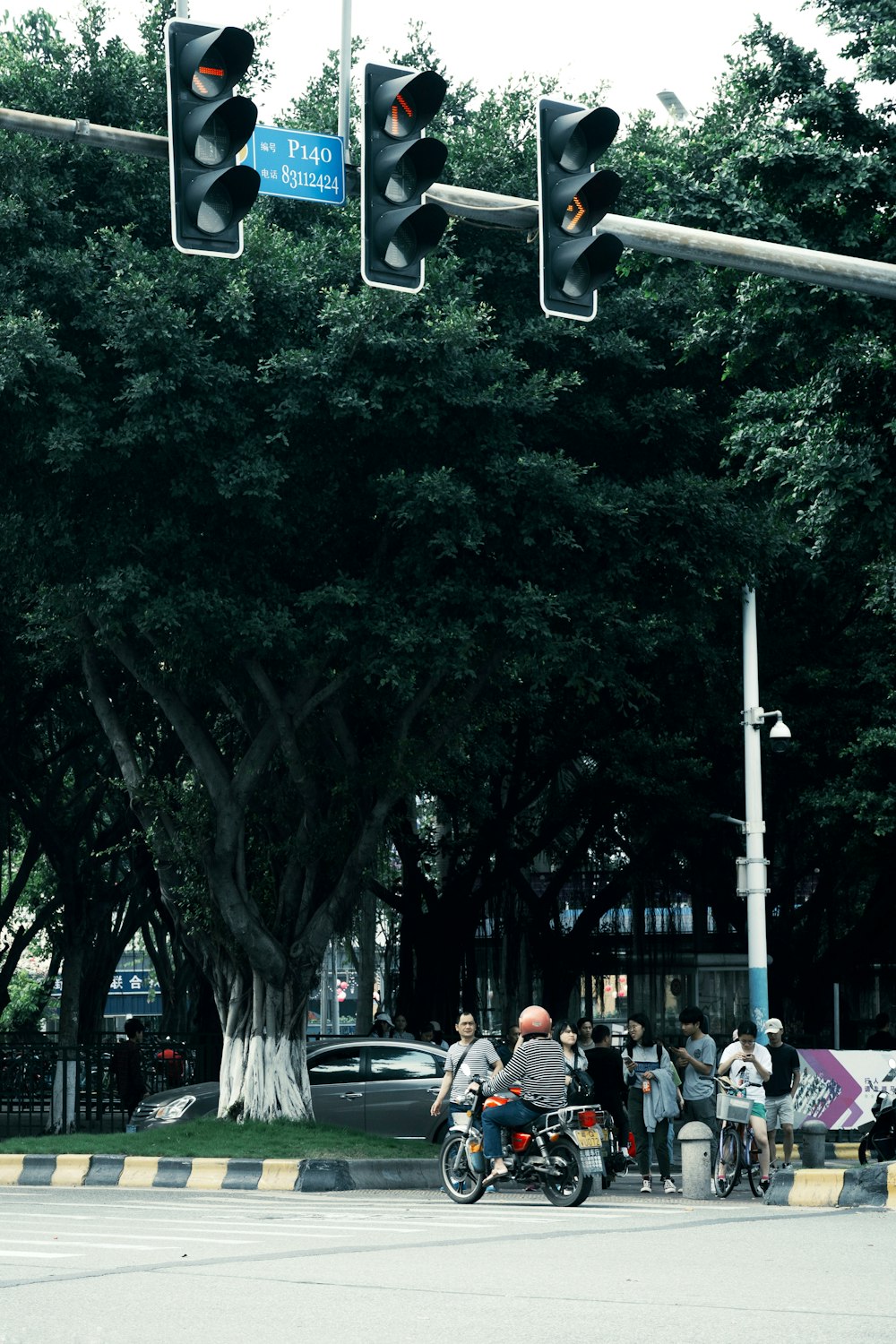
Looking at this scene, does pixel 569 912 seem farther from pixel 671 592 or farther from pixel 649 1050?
pixel 649 1050

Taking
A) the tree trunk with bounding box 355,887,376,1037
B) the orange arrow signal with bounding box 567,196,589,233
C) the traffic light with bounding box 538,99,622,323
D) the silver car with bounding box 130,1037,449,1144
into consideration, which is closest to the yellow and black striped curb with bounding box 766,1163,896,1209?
the silver car with bounding box 130,1037,449,1144

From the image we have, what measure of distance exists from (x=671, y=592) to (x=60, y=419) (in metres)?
7.86

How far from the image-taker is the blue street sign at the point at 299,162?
8.09 meters

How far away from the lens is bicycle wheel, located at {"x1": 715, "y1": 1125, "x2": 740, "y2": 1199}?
54.4 ft

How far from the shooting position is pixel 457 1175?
15164 mm

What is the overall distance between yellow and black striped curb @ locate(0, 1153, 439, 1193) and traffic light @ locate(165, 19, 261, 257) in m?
12.7

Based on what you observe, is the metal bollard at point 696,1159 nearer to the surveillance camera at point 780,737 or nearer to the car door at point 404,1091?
the car door at point 404,1091

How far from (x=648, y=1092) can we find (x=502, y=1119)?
410 cm

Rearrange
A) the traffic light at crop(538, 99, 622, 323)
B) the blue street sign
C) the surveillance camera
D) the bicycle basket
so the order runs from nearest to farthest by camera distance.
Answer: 1. the traffic light at crop(538, 99, 622, 323)
2. the blue street sign
3. the bicycle basket
4. the surveillance camera

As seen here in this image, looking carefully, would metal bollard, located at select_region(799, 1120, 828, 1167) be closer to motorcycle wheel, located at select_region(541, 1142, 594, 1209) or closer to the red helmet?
motorcycle wheel, located at select_region(541, 1142, 594, 1209)

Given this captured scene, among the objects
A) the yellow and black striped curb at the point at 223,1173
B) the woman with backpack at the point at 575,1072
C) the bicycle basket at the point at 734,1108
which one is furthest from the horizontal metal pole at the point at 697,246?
the yellow and black striped curb at the point at 223,1173

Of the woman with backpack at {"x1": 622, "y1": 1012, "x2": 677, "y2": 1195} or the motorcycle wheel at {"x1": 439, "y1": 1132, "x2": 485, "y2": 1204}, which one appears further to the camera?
the woman with backpack at {"x1": 622, "y1": 1012, "x2": 677, "y2": 1195}

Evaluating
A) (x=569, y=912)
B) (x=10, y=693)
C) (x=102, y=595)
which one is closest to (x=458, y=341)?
(x=102, y=595)

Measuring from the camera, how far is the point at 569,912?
37.7 m
